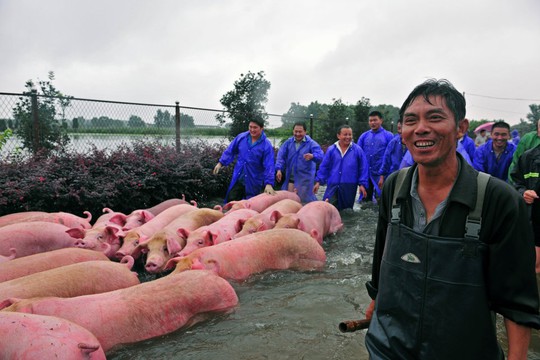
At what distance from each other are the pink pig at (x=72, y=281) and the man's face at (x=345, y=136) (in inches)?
204

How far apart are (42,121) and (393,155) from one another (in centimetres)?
664

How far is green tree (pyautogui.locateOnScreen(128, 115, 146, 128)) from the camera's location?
8.77 meters

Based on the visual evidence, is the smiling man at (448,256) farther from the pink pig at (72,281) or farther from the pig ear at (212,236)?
the pig ear at (212,236)

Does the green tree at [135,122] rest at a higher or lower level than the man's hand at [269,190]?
higher

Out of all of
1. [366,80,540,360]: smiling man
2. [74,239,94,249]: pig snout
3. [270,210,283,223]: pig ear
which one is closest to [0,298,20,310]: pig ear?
[74,239,94,249]: pig snout

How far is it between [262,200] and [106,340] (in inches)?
182

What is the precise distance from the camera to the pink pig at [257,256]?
397 centimetres

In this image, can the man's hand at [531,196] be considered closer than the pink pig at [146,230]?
Yes

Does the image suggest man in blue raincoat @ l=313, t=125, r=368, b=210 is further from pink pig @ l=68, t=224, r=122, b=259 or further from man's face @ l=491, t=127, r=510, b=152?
pink pig @ l=68, t=224, r=122, b=259

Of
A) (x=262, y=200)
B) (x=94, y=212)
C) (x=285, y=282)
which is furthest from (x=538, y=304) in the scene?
(x=94, y=212)

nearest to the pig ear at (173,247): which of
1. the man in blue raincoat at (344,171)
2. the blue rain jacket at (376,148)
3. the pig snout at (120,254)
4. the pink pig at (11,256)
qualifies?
the pig snout at (120,254)

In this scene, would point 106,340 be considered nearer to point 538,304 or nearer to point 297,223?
point 538,304

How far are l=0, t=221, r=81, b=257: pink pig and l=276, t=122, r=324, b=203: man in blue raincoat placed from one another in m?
4.79

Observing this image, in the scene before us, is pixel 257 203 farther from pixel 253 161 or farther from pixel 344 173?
pixel 344 173
